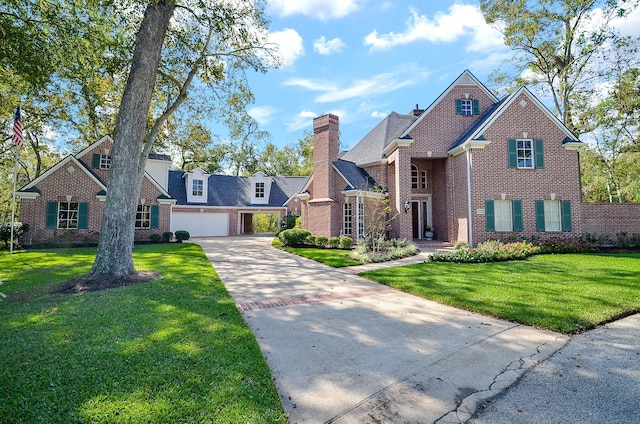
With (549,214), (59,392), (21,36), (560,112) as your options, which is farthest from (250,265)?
(560,112)

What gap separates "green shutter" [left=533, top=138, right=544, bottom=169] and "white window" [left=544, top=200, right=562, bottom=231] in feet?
5.78

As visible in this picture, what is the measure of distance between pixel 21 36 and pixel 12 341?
794 cm

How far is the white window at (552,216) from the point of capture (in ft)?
46.2

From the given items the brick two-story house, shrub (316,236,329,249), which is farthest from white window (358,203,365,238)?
shrub (316,236,329,249)

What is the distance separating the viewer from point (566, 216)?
14.0 m

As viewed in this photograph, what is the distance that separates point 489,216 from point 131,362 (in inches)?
573

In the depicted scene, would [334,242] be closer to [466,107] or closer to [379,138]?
[379,138]

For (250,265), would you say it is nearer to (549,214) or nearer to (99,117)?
(549,214)

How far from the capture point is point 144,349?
11.3 ft

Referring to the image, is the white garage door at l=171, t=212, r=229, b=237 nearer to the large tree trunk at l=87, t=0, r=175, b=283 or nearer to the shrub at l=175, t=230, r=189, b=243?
the shrub at l=175, t=230, r=189, b=243

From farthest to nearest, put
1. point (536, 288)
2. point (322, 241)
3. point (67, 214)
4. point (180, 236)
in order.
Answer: point (180, 236), point (67, 214), point (322, 241), point (536, 288)

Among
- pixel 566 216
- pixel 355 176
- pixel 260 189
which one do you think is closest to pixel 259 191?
pixel 260 189

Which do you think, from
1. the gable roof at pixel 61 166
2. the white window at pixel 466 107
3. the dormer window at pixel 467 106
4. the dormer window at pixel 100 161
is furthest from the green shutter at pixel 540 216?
the dormer window at pixel 100 161

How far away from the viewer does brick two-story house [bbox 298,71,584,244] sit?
1401 cm
